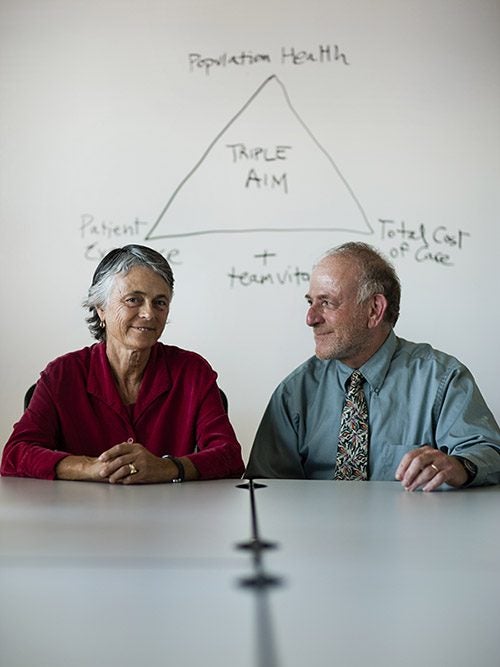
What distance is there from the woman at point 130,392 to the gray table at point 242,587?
58 cm

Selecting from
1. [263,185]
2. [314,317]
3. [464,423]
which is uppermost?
[263,185]

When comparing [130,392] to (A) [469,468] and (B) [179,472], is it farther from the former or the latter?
(A) [469,468]

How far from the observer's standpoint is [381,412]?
2270 millimetres

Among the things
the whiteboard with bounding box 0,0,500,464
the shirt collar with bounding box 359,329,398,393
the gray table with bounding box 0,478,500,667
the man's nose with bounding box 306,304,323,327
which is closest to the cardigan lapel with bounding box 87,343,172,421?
the man's nose with bounding box 306,304,323,327

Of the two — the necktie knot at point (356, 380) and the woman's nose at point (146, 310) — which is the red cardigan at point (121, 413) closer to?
the woman's nose at point (146, 310)

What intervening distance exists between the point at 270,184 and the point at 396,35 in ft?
2.29

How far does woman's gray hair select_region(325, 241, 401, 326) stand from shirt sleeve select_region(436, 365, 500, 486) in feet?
0.96

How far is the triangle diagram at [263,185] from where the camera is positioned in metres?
3.17

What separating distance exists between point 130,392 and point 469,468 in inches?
34.7

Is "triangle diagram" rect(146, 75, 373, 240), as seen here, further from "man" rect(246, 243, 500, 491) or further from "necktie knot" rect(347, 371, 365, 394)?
"necktie knot" rect(347, 371, 365, 394)

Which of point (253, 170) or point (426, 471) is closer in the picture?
point (426, 471)

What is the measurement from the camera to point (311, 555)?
1.10m

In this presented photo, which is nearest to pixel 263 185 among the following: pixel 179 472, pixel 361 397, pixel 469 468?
pixel 361 397

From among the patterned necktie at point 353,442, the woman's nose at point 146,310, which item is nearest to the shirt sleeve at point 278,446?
the patterned necktie at point 353,442
